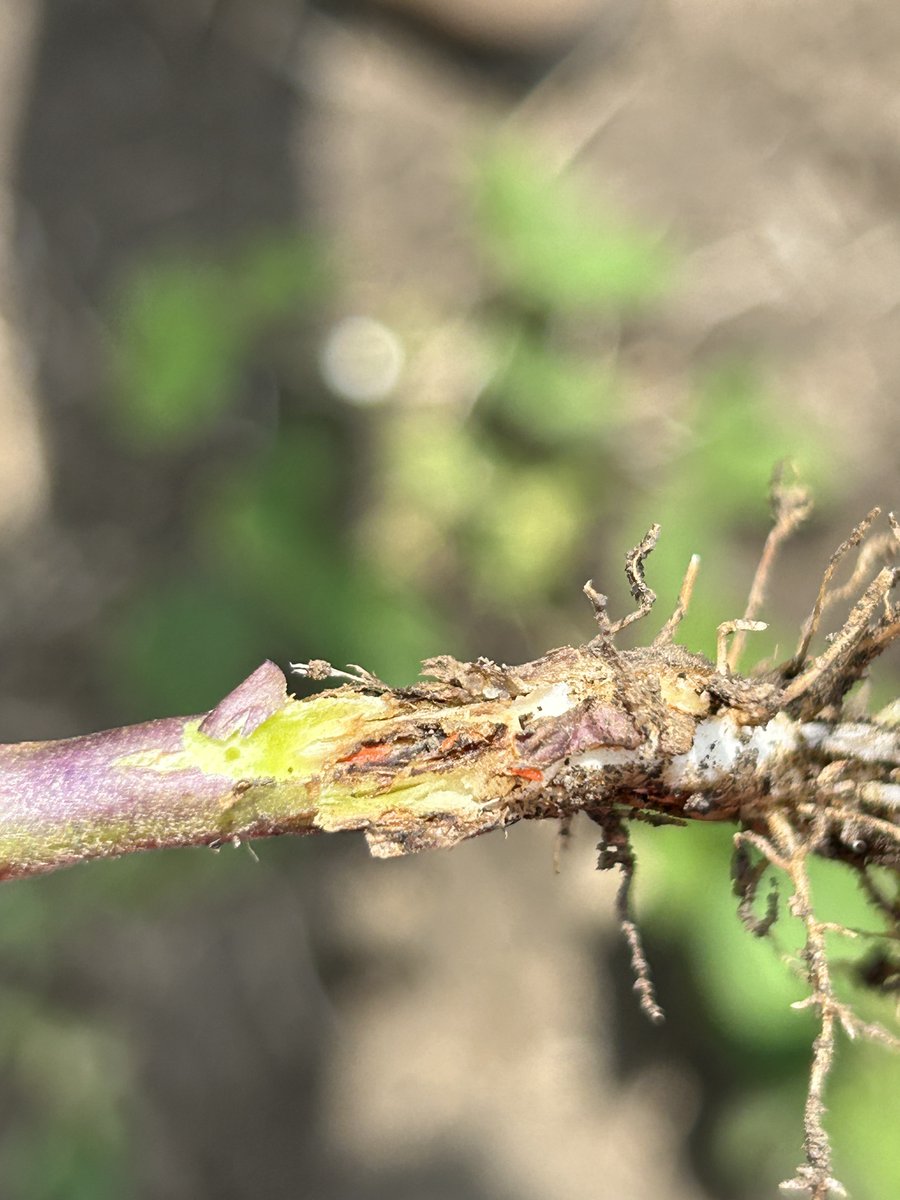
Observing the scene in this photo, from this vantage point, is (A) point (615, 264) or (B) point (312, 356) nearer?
(A) point (615, 264)

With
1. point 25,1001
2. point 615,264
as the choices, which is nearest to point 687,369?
point 615,264

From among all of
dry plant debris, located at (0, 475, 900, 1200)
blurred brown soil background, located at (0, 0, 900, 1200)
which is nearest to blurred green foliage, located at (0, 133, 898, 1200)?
blurred brown soil background, located at (0, 0, 900, 1200)

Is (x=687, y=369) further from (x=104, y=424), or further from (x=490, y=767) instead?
(x=490, y=767)

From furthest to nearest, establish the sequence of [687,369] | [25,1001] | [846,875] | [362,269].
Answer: [362,269] → [687,369] → [25,1001] → [846,875]

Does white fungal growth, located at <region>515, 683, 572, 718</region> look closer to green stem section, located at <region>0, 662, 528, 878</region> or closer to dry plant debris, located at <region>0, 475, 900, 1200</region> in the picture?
dry plant debris, located at <region>0, 475, 900, 1200</region>

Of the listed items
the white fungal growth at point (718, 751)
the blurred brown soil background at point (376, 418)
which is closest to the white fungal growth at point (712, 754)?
the white fungal growth at point (718, 751)

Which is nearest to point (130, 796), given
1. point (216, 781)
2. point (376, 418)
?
point (216, 781)

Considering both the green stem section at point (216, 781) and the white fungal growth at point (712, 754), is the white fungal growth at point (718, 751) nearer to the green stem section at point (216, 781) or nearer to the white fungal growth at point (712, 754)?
the white fungal growth at point (712, 754)
